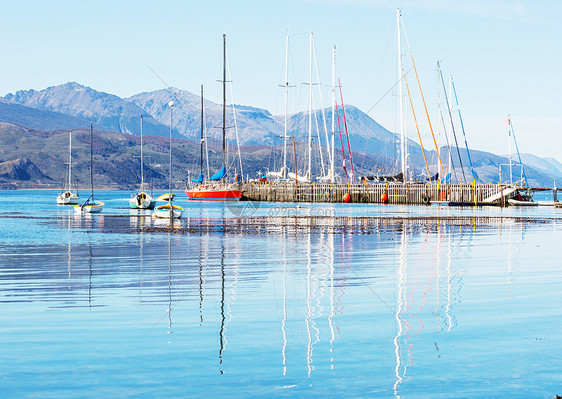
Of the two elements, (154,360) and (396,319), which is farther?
(396,319)

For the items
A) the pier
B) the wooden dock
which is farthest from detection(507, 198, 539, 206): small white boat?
the wooden dock

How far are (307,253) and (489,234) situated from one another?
19.1 m

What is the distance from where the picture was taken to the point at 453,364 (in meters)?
12.8

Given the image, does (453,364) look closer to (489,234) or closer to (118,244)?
(118,244)

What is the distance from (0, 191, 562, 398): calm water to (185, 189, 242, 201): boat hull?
109 m

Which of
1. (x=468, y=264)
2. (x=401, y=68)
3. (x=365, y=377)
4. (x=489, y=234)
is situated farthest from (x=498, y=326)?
(x=401, y=68)

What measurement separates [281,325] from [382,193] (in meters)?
117

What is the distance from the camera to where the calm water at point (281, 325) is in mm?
11727

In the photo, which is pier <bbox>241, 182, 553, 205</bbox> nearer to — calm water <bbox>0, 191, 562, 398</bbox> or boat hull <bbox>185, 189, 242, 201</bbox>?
boat hull <bbox>185, 189, 242, 201</bbox>

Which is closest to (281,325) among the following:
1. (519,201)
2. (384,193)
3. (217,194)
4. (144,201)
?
(144,201)

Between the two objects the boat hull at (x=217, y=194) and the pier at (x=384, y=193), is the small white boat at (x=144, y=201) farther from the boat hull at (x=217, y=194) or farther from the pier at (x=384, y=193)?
the pier at (x=384, y=193)

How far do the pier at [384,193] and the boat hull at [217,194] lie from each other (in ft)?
15.6

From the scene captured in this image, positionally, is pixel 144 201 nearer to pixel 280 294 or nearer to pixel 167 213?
pixel 167 213

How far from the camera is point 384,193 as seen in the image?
13100cm
